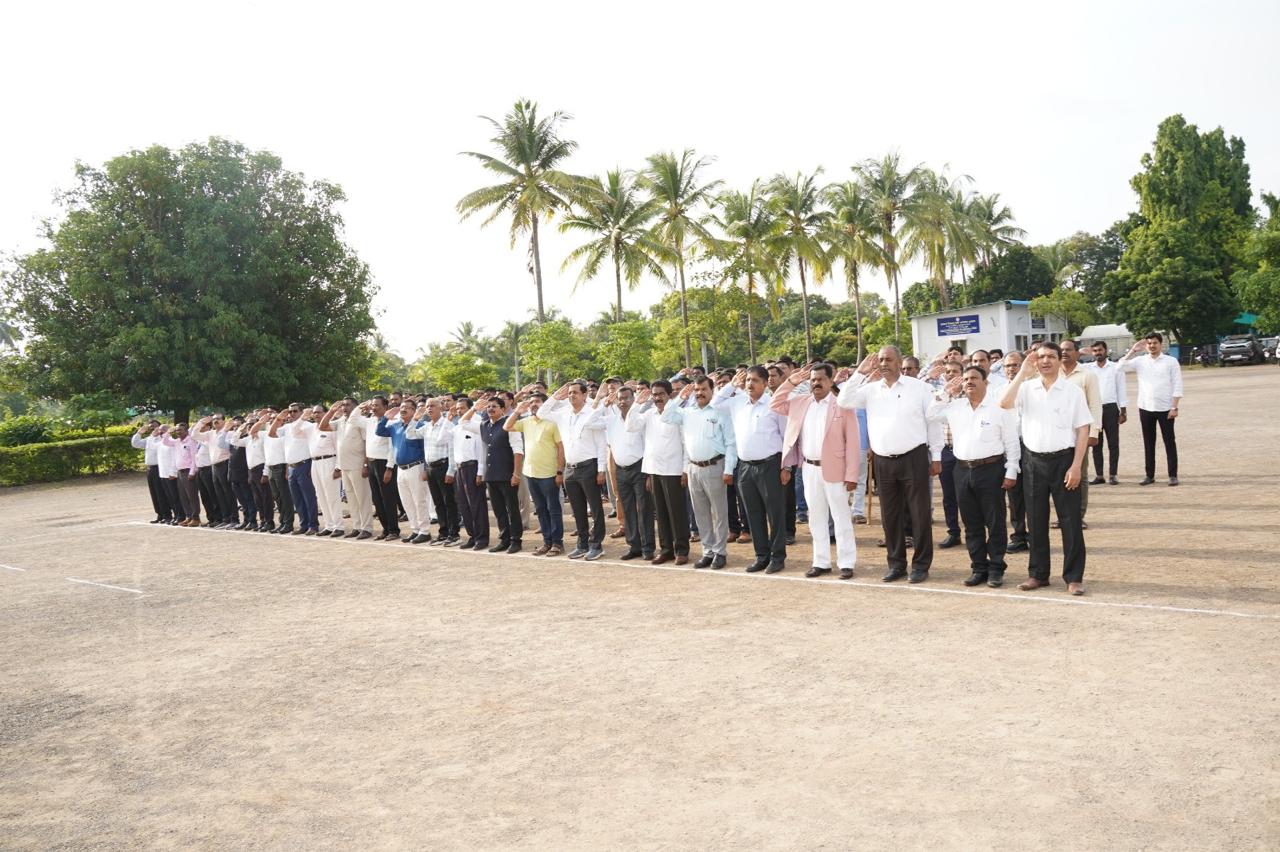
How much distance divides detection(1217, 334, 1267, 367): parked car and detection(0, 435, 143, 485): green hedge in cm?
4902

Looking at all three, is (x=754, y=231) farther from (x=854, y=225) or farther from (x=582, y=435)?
(x=582, y=435)

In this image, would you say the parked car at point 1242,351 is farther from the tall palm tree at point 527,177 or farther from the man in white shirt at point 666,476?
the man in white shirt at point 666,476

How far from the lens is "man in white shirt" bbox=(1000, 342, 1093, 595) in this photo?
741cm

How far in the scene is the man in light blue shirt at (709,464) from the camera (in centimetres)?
966

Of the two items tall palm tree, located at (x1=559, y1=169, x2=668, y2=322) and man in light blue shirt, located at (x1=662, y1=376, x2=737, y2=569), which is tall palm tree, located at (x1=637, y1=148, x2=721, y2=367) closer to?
tall palm tree, located at (x1=559, y1=169, x2=668, y2=322)

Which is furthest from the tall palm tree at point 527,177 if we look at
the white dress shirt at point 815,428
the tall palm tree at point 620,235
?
the white dress shirt at point 815,428

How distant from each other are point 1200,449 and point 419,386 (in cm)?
6100

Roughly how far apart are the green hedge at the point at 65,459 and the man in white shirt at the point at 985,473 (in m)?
31.4

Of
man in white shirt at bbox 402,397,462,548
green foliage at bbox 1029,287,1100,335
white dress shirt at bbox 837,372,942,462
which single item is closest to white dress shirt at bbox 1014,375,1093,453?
white dress shirt at bbox 837,372,942,462

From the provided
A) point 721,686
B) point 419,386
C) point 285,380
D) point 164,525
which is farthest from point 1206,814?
point 419,386

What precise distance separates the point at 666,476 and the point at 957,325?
1853 inches

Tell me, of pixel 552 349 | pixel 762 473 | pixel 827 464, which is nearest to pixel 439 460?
pixel 762 473

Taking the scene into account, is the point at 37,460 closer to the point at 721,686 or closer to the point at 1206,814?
the point at 721,686

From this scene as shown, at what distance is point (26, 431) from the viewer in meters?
33.0
